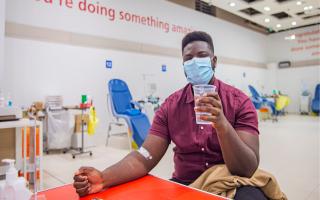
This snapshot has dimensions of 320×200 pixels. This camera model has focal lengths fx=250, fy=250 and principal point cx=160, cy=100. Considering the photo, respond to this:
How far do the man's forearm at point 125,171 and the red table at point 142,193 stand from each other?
0.03 metres

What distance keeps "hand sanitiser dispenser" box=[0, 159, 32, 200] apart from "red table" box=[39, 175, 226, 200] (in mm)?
144

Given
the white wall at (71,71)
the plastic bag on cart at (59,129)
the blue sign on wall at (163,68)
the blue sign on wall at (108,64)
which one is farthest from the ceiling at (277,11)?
the plastic bag on cart at (59,129)

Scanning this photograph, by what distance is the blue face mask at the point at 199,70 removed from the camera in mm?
1272

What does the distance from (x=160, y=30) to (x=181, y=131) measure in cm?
557

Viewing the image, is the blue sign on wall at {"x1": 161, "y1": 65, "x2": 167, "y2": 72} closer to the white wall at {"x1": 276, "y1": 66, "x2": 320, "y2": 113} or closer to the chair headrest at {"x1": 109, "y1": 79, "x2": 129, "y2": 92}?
the chair headrest at {"x1": 109, "y1": 79, "x2": 129, "y2": 92}

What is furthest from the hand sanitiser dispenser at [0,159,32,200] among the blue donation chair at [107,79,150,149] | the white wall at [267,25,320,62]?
the white wall at [267,25,320,62]

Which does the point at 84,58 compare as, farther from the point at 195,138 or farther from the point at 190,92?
the point at 195,138

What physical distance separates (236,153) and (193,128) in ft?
0.95

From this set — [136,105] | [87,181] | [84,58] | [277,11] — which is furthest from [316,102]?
[87,181]

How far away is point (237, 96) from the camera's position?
1.28 meters

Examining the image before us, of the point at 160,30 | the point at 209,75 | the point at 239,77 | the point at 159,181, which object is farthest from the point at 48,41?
the point at 239,77

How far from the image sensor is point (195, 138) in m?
1.22

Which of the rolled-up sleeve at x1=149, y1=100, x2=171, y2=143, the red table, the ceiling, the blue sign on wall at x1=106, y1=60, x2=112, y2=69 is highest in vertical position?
the ceiling

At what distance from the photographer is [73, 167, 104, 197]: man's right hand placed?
849mm
